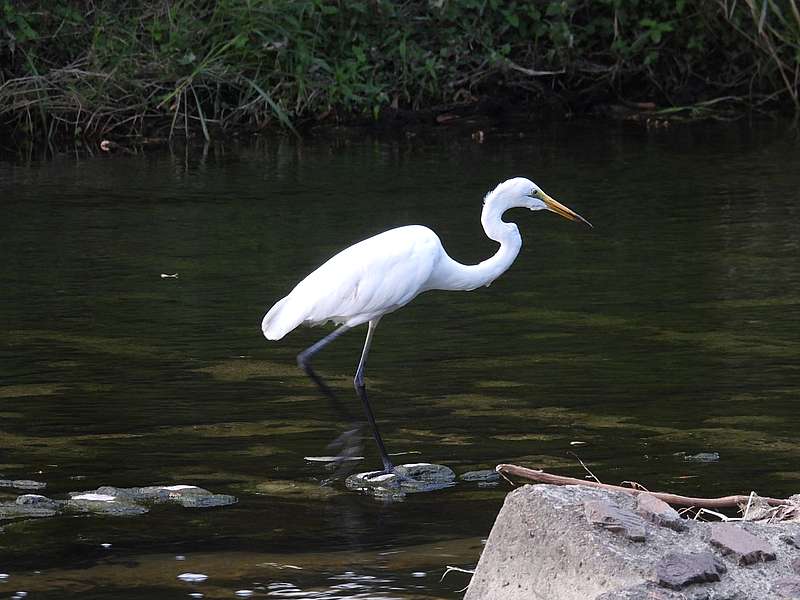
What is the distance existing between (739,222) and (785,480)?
16.9 ft

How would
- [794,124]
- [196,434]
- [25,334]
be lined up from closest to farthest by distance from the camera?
[196,434] → [25,334] → [794,124]

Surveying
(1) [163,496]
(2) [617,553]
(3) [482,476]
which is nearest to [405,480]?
(3) [482,476]

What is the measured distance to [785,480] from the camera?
5.13 meters

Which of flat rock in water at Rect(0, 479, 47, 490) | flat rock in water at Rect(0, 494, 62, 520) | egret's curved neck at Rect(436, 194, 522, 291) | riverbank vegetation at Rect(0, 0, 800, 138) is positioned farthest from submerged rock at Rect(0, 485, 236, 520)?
riverbank vegetation at Rect(0, 0, 800, 138)

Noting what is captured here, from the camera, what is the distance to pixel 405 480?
17.5 ft

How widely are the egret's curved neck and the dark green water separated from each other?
18.8 inches

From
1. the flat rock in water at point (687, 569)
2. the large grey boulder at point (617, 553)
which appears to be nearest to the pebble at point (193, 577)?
the large grey boulder at point (617, 553)

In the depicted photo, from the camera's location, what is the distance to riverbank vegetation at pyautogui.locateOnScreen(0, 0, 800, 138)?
14.3 m

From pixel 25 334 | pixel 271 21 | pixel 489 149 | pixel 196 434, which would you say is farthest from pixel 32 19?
pixel 196 434

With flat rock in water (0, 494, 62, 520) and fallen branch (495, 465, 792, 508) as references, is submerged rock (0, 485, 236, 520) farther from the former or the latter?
fallen branch (495, 465, 792, 508)

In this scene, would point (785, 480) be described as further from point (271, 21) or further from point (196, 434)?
point (271, 21)

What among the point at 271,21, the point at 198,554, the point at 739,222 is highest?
the point at 271,21

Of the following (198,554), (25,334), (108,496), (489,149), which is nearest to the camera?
(198,554)

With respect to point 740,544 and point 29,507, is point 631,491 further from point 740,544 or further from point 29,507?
point 29,507
